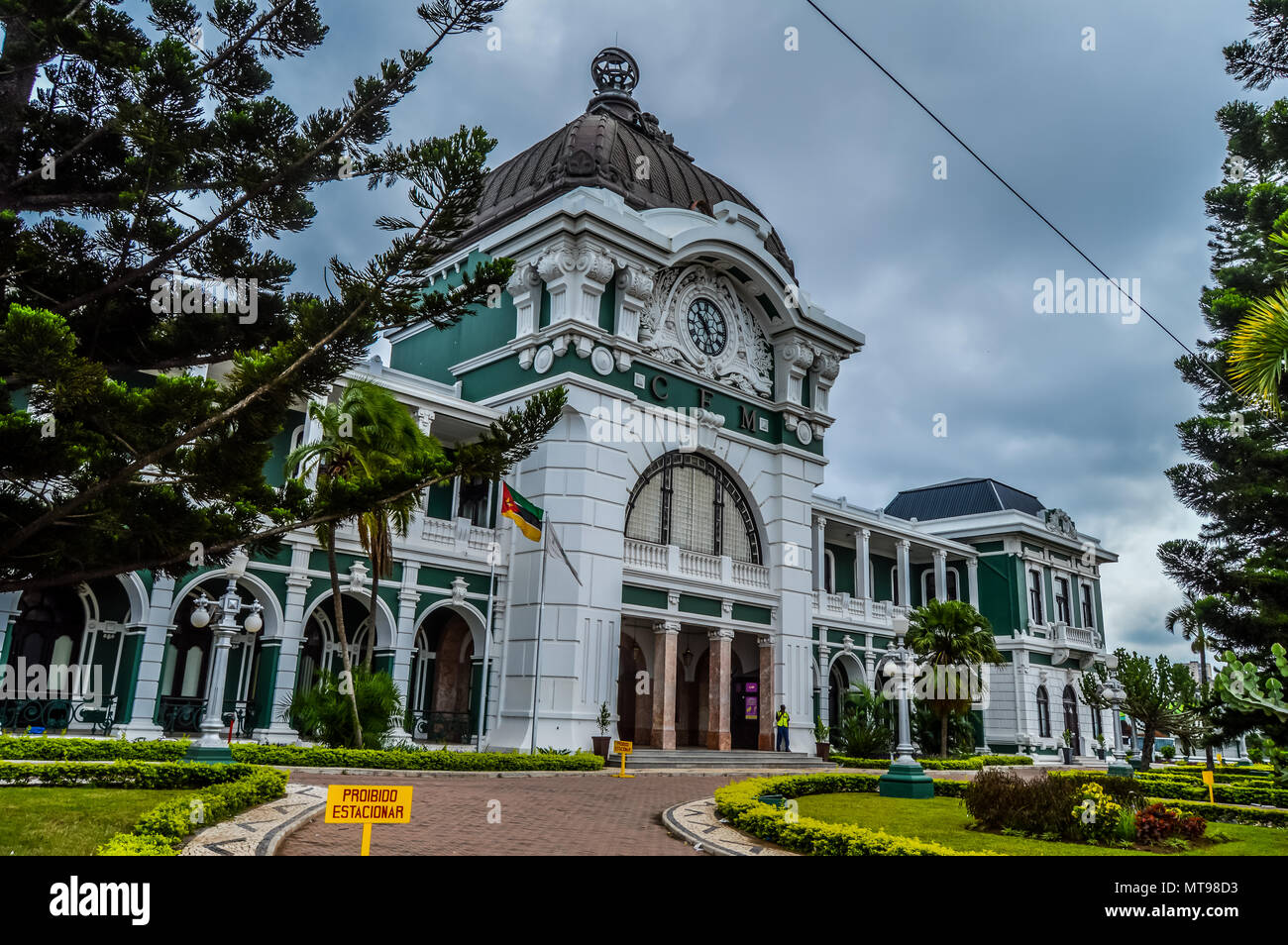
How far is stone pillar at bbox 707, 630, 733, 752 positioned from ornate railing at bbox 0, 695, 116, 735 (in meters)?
15.4

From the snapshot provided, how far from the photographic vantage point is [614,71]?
1481 inches

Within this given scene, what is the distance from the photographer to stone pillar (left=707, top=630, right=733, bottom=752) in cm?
2698

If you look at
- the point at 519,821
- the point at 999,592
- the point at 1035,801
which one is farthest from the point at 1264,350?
the point at 999,592

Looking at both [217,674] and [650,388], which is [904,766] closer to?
[217,674]

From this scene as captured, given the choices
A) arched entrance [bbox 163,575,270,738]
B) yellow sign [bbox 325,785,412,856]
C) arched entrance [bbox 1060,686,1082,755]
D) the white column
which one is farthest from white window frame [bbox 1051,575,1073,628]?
yellow sign [bbox 325,785,412,856]

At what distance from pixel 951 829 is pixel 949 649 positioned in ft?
58.3

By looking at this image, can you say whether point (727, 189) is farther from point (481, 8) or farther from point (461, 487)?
point (481, 8)

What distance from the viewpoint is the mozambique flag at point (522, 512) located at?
2212 centimetres

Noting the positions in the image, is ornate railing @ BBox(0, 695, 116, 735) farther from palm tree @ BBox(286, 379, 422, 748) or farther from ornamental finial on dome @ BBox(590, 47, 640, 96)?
ornamental finial on dome @ BBox(590, 47, 640, 96)

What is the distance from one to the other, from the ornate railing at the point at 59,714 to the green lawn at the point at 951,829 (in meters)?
14.7

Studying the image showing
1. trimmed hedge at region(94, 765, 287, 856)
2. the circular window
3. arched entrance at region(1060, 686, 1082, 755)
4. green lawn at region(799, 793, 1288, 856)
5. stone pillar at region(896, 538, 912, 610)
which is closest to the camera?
trimmed hedge at region(94, 765, 287, 856)

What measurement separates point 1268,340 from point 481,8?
33.1 ft

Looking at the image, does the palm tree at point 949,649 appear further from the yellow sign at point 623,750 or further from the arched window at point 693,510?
the yellow sign at point 623,750
